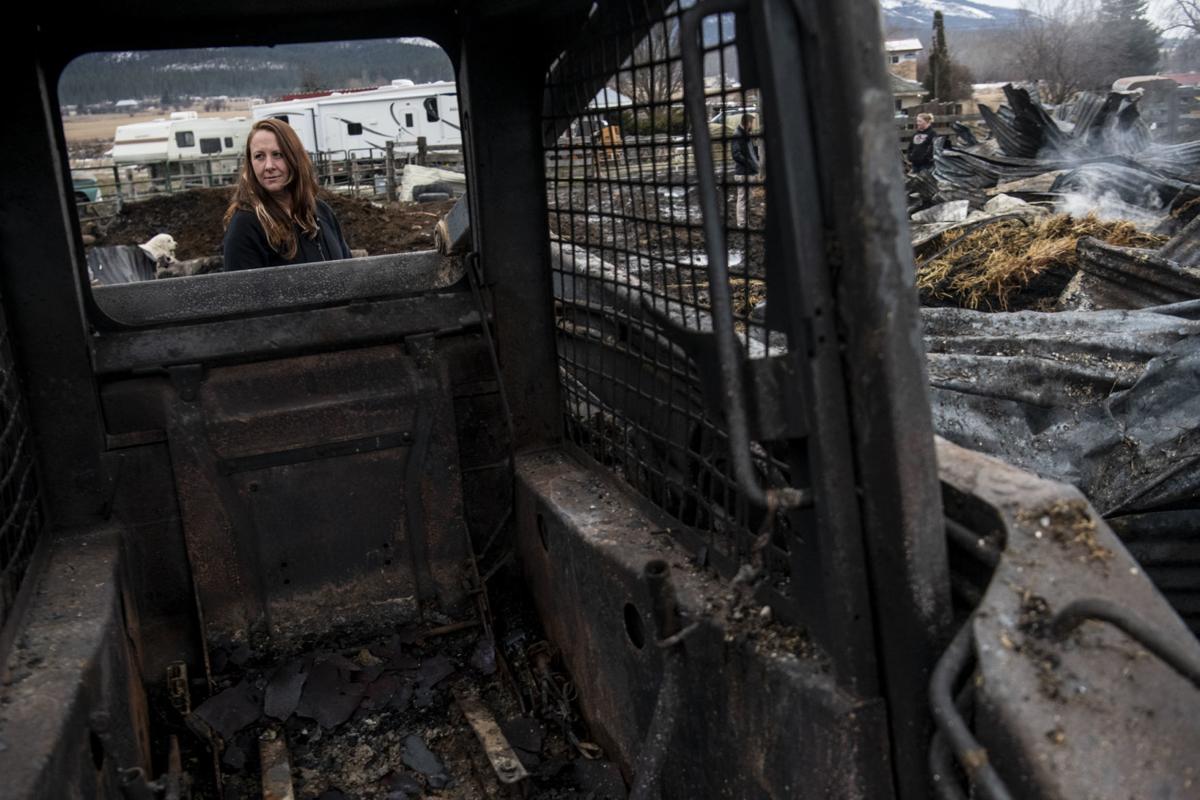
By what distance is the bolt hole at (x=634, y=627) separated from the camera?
110 inches

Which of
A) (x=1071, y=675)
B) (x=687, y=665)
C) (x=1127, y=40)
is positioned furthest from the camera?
(x=1127, y=40)

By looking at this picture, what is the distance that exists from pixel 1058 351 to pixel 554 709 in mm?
2422

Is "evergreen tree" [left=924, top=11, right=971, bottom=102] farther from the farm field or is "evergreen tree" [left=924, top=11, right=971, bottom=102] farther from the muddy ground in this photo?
the farm field

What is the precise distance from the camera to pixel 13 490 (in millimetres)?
2926

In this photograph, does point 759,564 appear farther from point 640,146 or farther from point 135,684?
point 135,684

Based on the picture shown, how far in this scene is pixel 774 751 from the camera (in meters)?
2.26

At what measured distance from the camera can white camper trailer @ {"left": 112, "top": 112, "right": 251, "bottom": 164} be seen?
135 ft

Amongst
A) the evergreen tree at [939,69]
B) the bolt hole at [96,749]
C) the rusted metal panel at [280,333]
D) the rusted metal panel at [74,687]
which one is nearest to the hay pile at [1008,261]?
the rusted metal panel at [280,333]

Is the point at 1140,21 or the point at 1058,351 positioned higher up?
the point at 1140,21

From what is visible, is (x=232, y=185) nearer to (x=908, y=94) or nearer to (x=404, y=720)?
(x=404, y=720)

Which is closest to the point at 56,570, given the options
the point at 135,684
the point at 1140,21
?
the point at 135,684

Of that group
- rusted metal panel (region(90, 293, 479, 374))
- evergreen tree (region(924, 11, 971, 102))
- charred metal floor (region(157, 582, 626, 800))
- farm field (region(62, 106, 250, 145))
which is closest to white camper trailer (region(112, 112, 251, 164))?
evergreen tree (region(924, 11, 971, 102))

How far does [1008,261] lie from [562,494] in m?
3.89

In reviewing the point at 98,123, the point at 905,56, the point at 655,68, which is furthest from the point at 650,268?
the point at 98,123
